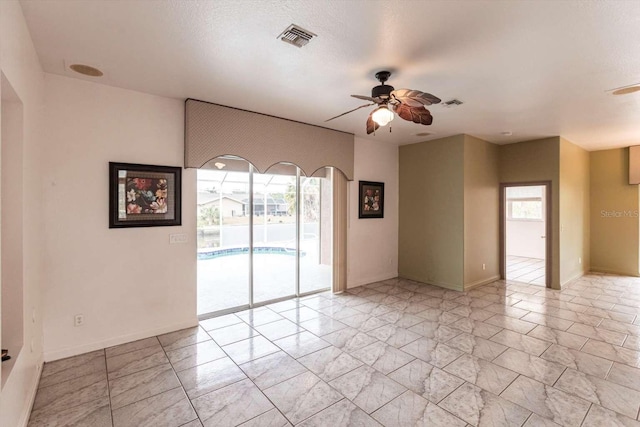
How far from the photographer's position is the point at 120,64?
297 centimetres

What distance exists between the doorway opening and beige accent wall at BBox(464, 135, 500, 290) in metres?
2.59

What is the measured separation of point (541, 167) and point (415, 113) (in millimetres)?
4496

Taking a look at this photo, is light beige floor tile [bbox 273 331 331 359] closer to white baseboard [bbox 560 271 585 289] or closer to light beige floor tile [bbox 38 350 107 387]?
light beige floor tile [bbox 38 350 107 387]

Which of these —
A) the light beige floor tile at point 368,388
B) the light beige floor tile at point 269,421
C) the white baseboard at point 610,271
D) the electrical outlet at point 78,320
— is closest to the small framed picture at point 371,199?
the light beige floor tile at point 368,388

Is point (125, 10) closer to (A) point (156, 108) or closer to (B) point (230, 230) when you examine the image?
(A) point (156, 108)

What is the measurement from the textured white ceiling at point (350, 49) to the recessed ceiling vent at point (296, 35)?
68 mm

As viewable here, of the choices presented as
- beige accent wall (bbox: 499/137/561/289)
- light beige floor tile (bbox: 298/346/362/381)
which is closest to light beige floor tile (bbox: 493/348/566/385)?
light beige floor tile (bbox: 298/346/362/381)

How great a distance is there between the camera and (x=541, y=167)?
6000 mm

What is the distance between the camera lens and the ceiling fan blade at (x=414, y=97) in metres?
2.73

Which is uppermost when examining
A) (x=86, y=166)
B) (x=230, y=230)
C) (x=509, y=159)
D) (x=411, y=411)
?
(x=509, y=159)

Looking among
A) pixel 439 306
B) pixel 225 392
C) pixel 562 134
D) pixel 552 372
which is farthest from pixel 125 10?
pixel 562 134

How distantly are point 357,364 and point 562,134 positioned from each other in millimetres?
5675

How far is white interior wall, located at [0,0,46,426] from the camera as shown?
1892 millimetres

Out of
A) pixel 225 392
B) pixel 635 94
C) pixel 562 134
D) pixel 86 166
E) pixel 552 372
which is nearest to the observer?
pixel 225 392
